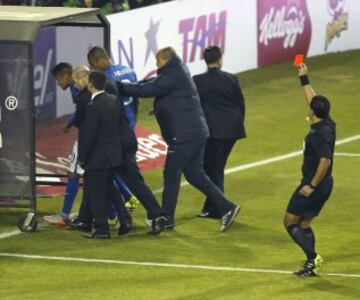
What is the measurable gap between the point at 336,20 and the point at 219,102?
14119mm

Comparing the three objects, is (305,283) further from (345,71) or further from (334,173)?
(345,71)

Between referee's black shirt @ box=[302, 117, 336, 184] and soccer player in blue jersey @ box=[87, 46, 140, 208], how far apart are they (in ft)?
8.99

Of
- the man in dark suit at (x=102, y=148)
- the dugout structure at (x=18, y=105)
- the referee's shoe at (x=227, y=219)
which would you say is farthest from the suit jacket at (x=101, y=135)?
the referee's shoe at (x=227, y=219)

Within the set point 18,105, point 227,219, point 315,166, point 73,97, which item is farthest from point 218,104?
point 315,166

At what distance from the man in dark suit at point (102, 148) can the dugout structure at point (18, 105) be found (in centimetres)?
81

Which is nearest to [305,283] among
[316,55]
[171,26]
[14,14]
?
[14,14]

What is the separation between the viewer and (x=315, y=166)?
1472 centimetres

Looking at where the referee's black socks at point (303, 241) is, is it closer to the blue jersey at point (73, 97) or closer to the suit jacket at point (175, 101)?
the suit jacket at point (175, 101)

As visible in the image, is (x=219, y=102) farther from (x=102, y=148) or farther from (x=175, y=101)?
(x=102, y=148)

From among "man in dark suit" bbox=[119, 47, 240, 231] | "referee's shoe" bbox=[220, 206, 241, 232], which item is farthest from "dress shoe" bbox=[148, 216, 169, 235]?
"referee's shoe" bbox=[220, 206, 241, 232]

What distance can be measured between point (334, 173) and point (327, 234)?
144 inches

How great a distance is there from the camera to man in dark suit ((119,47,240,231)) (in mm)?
16641

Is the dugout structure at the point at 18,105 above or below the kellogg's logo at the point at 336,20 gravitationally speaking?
above

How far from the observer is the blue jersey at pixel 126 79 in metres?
17.4
